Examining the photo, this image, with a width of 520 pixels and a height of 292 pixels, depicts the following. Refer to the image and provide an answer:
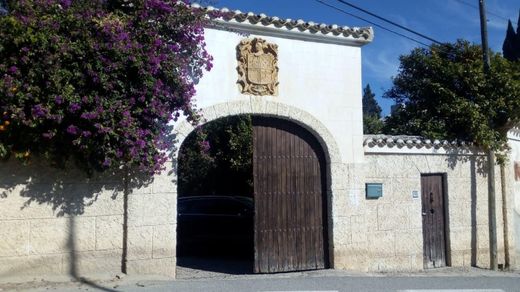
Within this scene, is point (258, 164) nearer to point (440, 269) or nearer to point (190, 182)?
point (440, 269)

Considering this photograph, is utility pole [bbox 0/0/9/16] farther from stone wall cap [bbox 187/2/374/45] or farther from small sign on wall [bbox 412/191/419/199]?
small sign on wall [bbox 412/191/419/199]

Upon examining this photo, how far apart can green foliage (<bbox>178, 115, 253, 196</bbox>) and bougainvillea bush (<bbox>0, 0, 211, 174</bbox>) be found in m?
6.84

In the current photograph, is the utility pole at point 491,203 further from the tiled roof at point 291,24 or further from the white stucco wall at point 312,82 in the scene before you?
the white stucco wall at point 312,82

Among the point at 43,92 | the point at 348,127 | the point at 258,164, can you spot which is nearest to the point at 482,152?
the point at 348,127

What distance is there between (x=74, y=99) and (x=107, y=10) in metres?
1.66

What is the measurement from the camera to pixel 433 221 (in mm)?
10586

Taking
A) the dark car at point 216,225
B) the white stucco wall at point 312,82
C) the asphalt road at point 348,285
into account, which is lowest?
the asphalt road at point 348,285

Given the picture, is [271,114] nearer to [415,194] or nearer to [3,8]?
[415,194]

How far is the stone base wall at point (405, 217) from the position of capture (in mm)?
9508

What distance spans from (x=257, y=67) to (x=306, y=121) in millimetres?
1294

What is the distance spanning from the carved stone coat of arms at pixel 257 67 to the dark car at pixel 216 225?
3218 millimetres

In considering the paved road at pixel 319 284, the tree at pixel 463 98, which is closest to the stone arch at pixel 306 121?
the paved road at pixel 319 284

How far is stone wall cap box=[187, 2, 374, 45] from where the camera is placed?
863 cm

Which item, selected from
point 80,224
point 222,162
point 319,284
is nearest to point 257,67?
point 319,284
